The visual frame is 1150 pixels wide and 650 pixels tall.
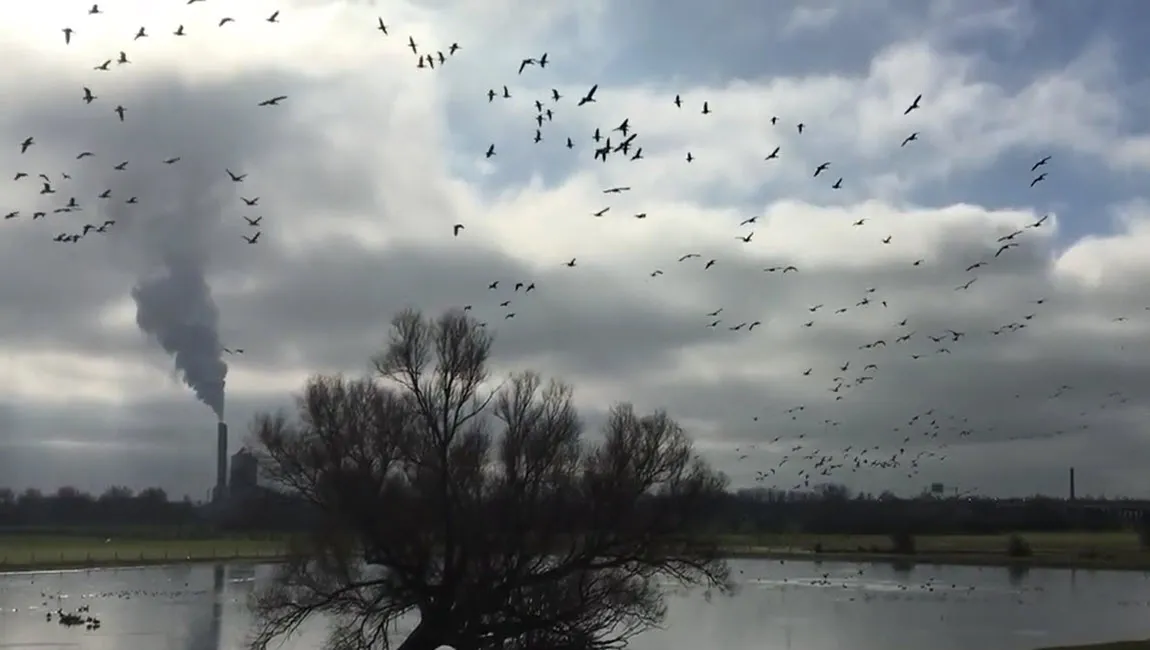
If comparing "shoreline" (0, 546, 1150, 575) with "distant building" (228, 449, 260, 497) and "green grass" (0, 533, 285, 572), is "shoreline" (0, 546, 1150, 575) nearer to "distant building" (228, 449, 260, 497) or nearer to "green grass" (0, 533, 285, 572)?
"green grass" (0, 533, 285, 572)

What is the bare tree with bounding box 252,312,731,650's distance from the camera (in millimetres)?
29484

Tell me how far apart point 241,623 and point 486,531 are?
84.2 feet

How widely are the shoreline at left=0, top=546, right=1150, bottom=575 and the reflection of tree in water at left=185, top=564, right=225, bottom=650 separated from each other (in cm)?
2857

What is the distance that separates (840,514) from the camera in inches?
5620

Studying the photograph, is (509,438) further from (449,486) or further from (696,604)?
(696,604)

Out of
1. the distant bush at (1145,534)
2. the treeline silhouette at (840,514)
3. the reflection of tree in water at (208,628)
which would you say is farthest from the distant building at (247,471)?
the distant bush at (1145,534)

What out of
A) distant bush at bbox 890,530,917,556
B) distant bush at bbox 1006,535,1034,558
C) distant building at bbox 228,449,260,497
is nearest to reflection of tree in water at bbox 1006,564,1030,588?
distant bush at bbox 1006,535,1034,558

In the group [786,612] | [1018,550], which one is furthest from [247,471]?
[1018,550]

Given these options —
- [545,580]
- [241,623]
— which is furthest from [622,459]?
[241,623]

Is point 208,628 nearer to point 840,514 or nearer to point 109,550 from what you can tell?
point 109,550

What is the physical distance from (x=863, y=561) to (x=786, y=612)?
5639cm

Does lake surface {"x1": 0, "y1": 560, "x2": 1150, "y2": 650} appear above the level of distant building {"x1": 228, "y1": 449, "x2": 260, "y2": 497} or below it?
below

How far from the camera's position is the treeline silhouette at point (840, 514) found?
115750 millimetres

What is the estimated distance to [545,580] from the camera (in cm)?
2966
